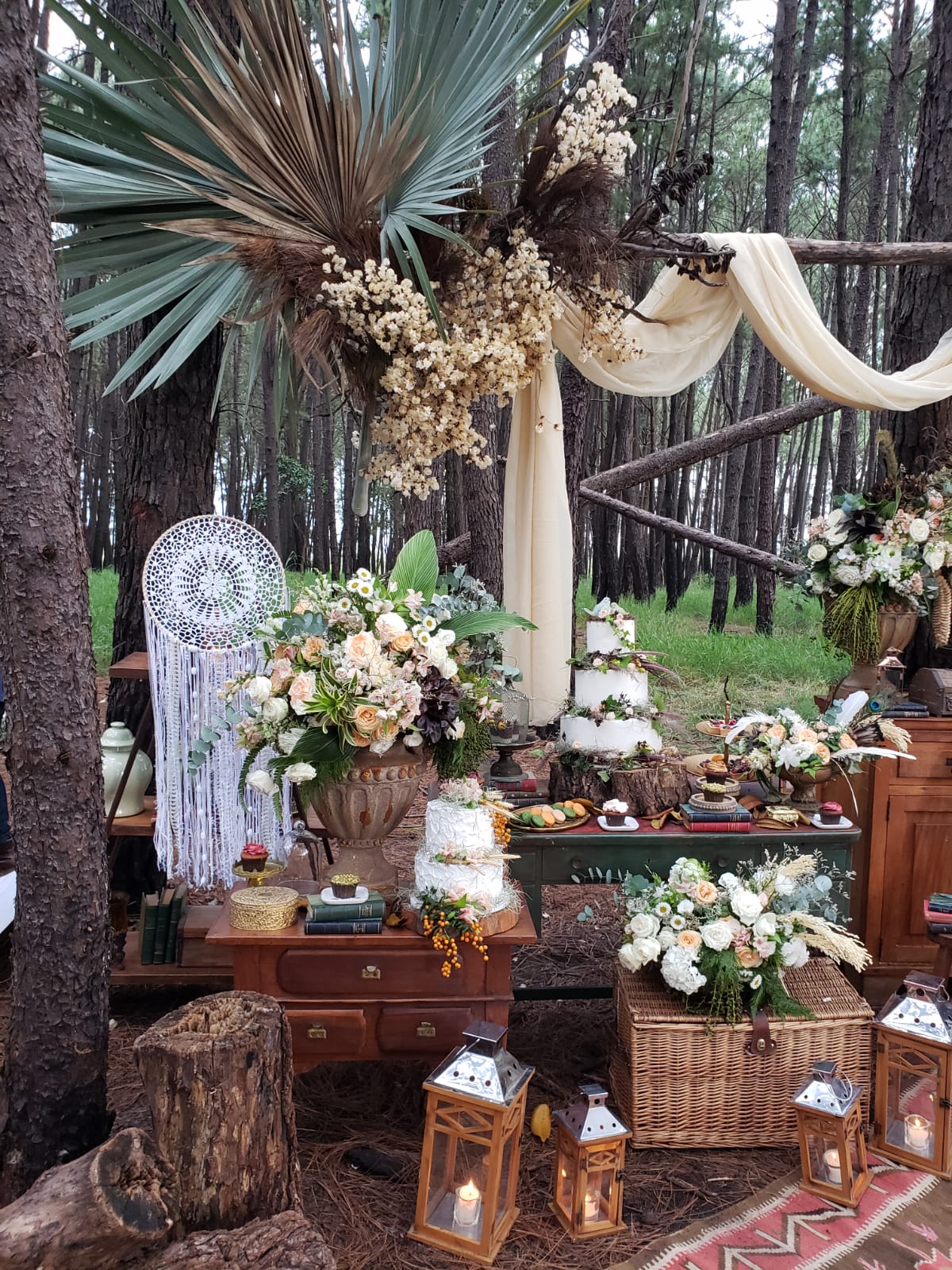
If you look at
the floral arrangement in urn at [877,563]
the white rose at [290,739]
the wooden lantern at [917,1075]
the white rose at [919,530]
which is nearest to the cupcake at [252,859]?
the white rose at [290,739]

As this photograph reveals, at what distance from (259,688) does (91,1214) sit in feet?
3.87

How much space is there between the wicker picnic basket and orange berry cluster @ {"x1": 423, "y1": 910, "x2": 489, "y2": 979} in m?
0.51

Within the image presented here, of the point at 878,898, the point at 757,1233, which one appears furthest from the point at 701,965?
the point at 878,898

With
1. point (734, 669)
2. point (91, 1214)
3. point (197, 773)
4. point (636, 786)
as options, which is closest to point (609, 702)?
point (636, 786)

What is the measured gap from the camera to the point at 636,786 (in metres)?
3.06

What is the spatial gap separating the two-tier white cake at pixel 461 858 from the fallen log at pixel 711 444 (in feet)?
11.6

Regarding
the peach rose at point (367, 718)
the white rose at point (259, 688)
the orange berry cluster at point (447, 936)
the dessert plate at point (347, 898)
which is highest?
the white rose at point (259, 688)

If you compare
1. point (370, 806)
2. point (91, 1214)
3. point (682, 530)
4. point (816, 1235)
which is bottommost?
point (816, 1235)

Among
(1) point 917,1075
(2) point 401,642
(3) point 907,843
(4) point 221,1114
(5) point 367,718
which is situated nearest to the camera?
(4) point 221,1114

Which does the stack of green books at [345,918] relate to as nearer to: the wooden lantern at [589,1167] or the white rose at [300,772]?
the white rose at [300,772]

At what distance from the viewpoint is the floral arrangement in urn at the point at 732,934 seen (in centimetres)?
261

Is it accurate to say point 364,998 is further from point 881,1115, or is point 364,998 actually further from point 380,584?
point 881,1115

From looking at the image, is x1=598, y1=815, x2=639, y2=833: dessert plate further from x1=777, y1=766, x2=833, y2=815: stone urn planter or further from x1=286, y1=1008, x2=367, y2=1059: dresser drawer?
x1=286, y1=1008, x2=367, y2=1059: dresser drawer

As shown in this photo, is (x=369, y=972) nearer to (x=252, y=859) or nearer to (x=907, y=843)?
(x=252, y=859)
